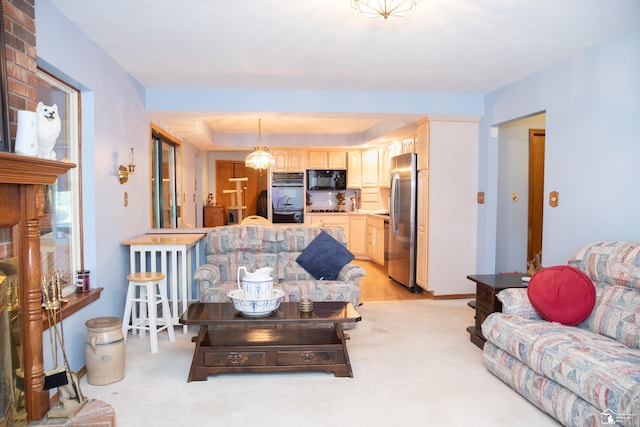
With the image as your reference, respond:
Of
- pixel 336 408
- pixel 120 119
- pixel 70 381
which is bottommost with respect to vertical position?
pixel 336 408

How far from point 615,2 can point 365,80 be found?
85.6 inches

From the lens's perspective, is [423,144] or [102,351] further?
[423,144]

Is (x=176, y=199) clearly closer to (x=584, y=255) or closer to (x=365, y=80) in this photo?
(x=365, y=80)

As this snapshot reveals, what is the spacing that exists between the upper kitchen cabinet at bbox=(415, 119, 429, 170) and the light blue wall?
3.63 ft

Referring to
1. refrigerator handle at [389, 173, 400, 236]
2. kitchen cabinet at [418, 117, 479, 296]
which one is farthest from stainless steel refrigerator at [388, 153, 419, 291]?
kitchen cabinet at [418, 117, 479, 296]

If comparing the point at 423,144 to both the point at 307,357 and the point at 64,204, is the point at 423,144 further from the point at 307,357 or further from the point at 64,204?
the point at 64,204

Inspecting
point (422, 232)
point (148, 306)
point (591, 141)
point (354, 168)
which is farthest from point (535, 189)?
point (148, 306)

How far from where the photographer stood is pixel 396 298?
5.24 m

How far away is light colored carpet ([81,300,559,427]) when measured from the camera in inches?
94.6

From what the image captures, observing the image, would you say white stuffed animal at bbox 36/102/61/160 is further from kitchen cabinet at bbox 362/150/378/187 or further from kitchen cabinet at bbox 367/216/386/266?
kitchen cabinet at bbox 362/150/378/187

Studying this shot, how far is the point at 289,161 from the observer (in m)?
8.38

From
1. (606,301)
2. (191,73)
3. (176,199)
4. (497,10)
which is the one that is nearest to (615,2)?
(497,10)

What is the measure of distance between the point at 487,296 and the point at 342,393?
151cm

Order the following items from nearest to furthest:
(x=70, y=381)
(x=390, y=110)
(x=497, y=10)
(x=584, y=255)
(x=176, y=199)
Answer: (x=70, y=381), (x=497, y=10), (x=584, y=255), (x=390, y=110), (x=176, y=199)
